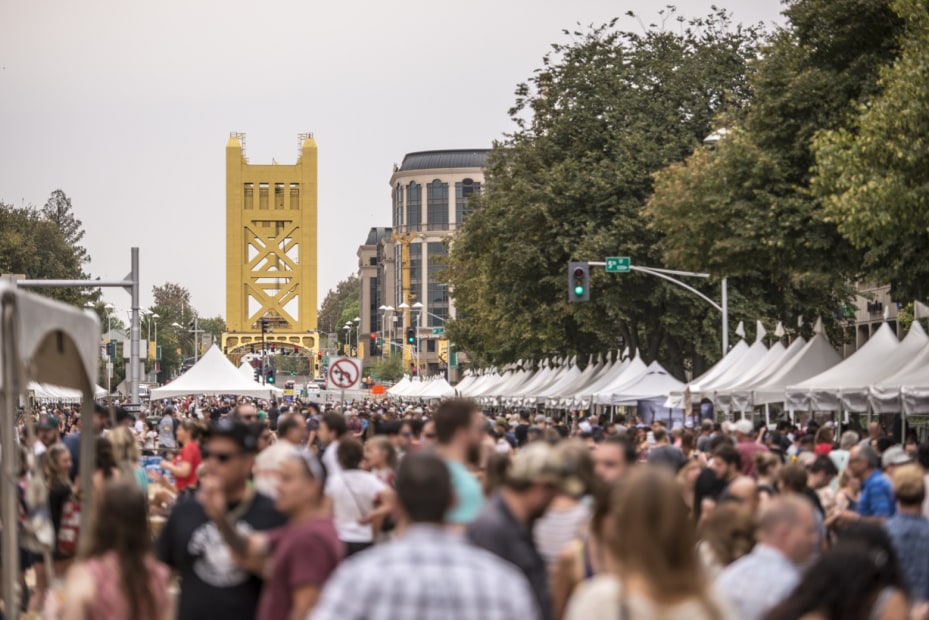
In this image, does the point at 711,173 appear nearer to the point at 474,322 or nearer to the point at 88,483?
the point at 88,483

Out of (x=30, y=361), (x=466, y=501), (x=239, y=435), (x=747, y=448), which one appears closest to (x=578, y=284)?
(x=747, y=448)

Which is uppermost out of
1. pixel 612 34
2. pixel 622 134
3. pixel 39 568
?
pixel 612 34

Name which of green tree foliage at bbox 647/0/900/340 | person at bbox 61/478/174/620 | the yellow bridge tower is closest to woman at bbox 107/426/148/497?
person at bbox 61/478/174/620

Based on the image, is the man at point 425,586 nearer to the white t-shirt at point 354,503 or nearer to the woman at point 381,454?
the white t-shirt at point 354,503

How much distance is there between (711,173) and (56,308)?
30069 mm

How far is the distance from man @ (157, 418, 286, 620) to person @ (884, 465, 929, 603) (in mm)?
3523

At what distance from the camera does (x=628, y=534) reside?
16.0 feet

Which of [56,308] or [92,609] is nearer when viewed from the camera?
[92,609]

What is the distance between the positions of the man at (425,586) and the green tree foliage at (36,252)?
69.5 meters

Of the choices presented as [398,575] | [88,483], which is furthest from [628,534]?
[88,483]

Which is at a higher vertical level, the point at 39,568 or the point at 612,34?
the point at 612,34

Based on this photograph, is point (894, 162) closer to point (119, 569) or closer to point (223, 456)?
point (223, 456)

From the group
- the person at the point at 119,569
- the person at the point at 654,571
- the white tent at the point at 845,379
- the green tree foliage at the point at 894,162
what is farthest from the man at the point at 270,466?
the green tree foliage at the point at 894,162

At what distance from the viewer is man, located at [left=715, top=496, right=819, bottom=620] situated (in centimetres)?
645
